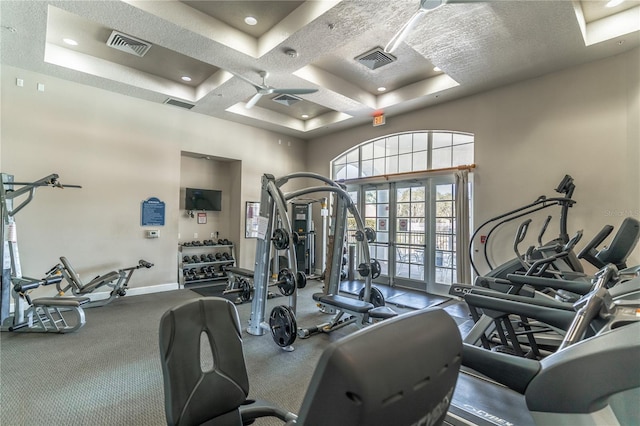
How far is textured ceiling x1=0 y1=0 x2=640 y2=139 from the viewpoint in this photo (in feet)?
10.6

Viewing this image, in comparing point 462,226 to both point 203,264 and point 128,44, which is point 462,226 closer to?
point 203,264

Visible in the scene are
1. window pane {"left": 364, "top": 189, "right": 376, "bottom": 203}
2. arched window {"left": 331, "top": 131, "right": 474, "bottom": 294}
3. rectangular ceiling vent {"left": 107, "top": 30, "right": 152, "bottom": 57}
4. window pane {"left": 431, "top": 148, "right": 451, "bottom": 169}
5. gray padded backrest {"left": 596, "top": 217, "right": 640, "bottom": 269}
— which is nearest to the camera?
gray padded backrest {"left": 596, "top": 217, "right": 640, "bottom": 269}

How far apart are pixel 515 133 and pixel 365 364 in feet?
18.3

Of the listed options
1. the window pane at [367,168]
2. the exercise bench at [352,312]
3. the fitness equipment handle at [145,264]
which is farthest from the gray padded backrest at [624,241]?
the fitness equipment handle at [145,264]

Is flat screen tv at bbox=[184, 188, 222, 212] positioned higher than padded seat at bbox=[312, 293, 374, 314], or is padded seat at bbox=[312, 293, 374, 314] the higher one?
flat screen tv at bbox=[184, 188, 222, 212]

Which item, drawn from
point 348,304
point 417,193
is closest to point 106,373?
point 348,304

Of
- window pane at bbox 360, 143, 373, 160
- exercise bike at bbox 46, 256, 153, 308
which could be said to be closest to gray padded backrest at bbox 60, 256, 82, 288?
exercise bike at bbox 46, 256, 153, 308

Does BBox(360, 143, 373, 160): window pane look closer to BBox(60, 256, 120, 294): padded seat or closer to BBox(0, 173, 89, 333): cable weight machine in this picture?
BBox(60, 256, 120, 294): padded seat

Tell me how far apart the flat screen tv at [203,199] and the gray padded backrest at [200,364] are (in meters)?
5.94

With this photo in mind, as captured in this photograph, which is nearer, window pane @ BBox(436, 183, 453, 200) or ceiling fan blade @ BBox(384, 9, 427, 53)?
ceiling fan blade @ BBox(384, 9, 427, 53)

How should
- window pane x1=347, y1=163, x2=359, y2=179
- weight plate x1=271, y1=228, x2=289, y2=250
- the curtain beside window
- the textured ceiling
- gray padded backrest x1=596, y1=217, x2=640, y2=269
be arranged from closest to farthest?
1. gray padded backrest x1=596, y1=217, x2=640, y2=269
2. the textured ceiling
3. weight plate x1=271, y1=228, x2=289, y2=250
4. the curtain beside window
5. window pane x1=347, y1=163, x2=359, y2=179

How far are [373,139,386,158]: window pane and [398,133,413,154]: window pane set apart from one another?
0.44m

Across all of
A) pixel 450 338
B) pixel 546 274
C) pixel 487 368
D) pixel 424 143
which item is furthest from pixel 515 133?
pixel 450 338

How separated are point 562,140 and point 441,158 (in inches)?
74.2
